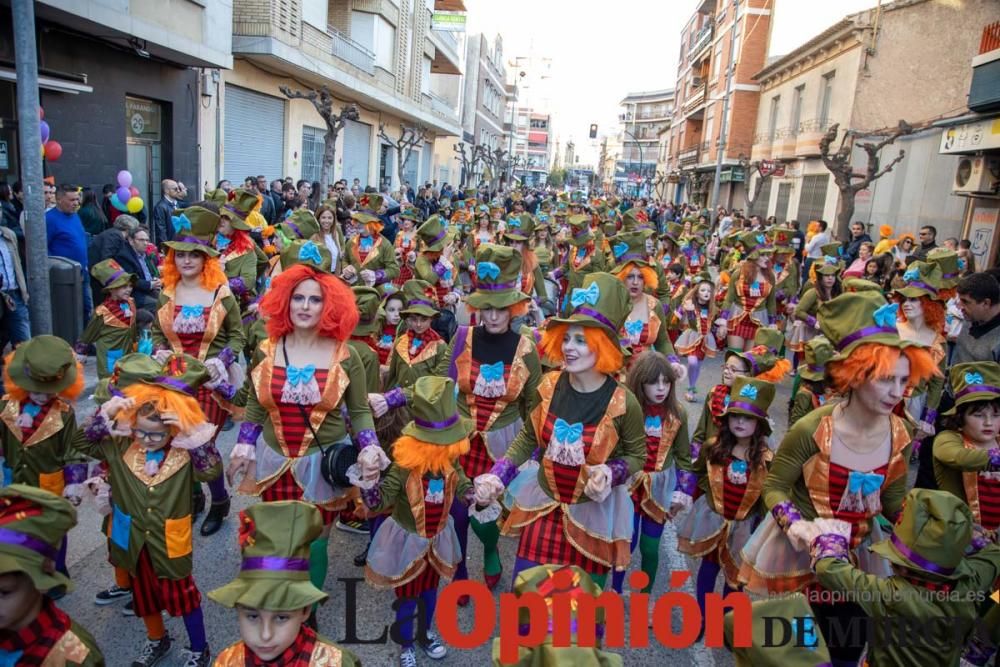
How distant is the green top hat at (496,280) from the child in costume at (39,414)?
2563 millimetres

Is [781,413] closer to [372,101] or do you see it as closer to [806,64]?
[372,101]

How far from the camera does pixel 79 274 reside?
857 cm

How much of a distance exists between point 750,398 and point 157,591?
3508 millimetres

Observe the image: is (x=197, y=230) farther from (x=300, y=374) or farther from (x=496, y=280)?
(x=496, y=280)

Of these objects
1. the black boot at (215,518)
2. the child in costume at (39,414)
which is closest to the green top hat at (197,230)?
the child in costume at (39,414)

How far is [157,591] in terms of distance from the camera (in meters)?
3.75

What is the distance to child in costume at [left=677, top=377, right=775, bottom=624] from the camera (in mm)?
4430

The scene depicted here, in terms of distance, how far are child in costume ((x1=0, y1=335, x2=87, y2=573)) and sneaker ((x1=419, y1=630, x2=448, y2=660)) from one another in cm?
217

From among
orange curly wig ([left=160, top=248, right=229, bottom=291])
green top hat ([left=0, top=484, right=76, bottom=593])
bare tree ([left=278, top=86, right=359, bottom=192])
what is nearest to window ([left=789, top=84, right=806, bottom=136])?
bare tree ([left=278, top=86, right=359, bottom=192])

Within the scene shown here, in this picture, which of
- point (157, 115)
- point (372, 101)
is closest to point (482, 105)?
point (372, 101)

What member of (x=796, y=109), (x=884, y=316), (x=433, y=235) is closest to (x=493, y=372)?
(x=884, y=316)

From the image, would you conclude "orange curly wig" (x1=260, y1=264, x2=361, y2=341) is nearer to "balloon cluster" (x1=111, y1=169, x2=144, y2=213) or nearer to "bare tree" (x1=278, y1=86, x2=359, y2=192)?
"balloon cluster" (x1=111, y1=169, x2=144, y2=213)

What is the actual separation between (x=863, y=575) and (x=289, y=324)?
10.4 feet

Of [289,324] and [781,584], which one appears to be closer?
[781,584]
